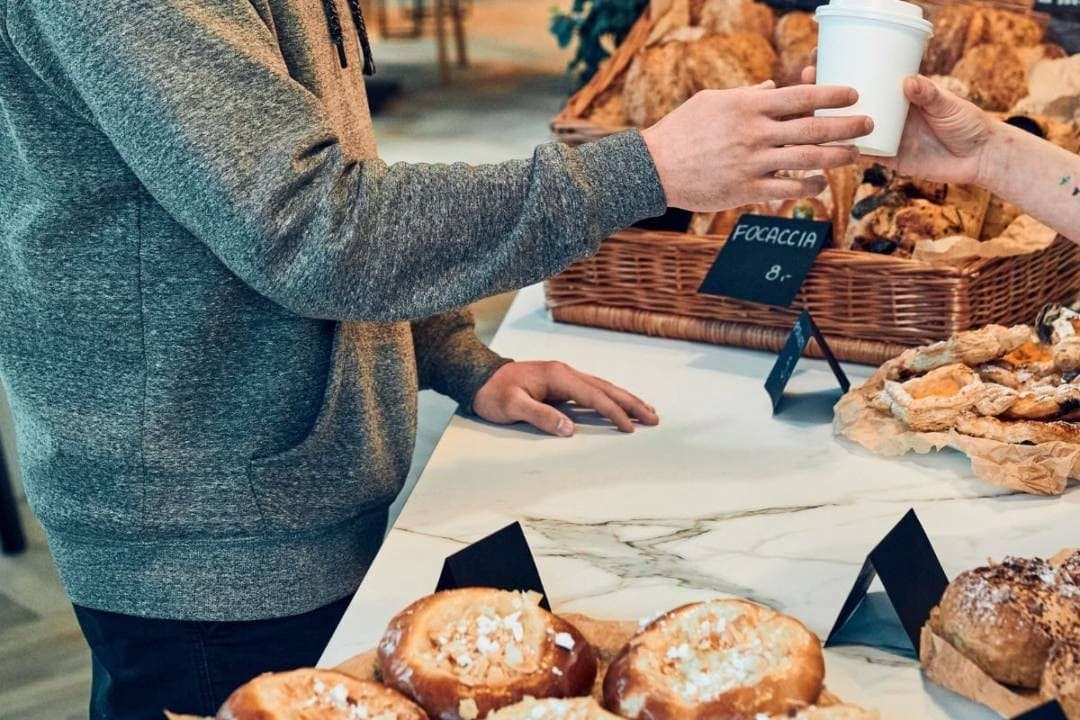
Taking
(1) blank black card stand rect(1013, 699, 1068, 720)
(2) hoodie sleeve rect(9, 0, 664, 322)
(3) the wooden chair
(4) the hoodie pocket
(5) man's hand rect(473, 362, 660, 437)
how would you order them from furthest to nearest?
1. (3) the wooden chair
2. (5) man's hand rect(473, 362, 660, 437)
3. (4) the hoodie pocket
4. (2) hoodie sleeve rect(9, 0, 664, 322)
5. (1) blank black card stand rect(1013, 699, 1068, 720)

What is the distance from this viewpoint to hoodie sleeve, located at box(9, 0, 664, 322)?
3.19ft

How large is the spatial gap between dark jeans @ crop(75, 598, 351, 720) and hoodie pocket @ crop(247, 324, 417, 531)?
125 mm

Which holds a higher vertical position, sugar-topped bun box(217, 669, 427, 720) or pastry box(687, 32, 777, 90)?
pastry box(687, 32, 777, 90)

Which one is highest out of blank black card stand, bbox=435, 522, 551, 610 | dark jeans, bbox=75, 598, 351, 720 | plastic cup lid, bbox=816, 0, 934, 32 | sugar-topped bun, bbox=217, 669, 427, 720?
plastic cup lid, bbox=816, 0, 934, 32

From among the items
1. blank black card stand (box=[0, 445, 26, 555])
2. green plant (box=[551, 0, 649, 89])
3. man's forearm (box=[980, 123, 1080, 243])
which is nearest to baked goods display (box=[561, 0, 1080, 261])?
man's forearm (box=[980, 123, 1080, 243])

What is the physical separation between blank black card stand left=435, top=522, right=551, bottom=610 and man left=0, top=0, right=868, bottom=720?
22 cm

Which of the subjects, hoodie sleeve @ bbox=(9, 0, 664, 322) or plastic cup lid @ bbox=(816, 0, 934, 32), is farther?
plastic cup lid @ bbox=(816, 0, 934, 32)

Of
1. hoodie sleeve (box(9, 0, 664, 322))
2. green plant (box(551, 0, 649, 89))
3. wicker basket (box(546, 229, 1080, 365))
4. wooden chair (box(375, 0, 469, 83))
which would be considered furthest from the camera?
wooden chair (box(375, 0, 469, 83))

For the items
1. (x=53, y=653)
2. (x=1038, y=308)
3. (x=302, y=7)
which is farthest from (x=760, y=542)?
(x=53, y=653)

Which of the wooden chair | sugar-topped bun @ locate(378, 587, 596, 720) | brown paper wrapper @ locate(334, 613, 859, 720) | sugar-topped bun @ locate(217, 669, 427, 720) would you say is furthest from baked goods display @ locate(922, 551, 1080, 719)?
the wooden chair

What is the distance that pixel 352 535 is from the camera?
53.0 inches

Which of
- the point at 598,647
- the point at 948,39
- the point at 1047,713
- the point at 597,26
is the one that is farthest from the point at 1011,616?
the point at 597,26

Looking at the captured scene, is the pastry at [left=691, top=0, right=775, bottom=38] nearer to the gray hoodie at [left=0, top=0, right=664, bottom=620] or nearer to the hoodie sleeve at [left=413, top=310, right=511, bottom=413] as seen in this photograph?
the hoodie sleeve at [left=413, top=310, right=511, bottom=413]

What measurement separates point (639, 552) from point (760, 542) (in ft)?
A: 0.39
